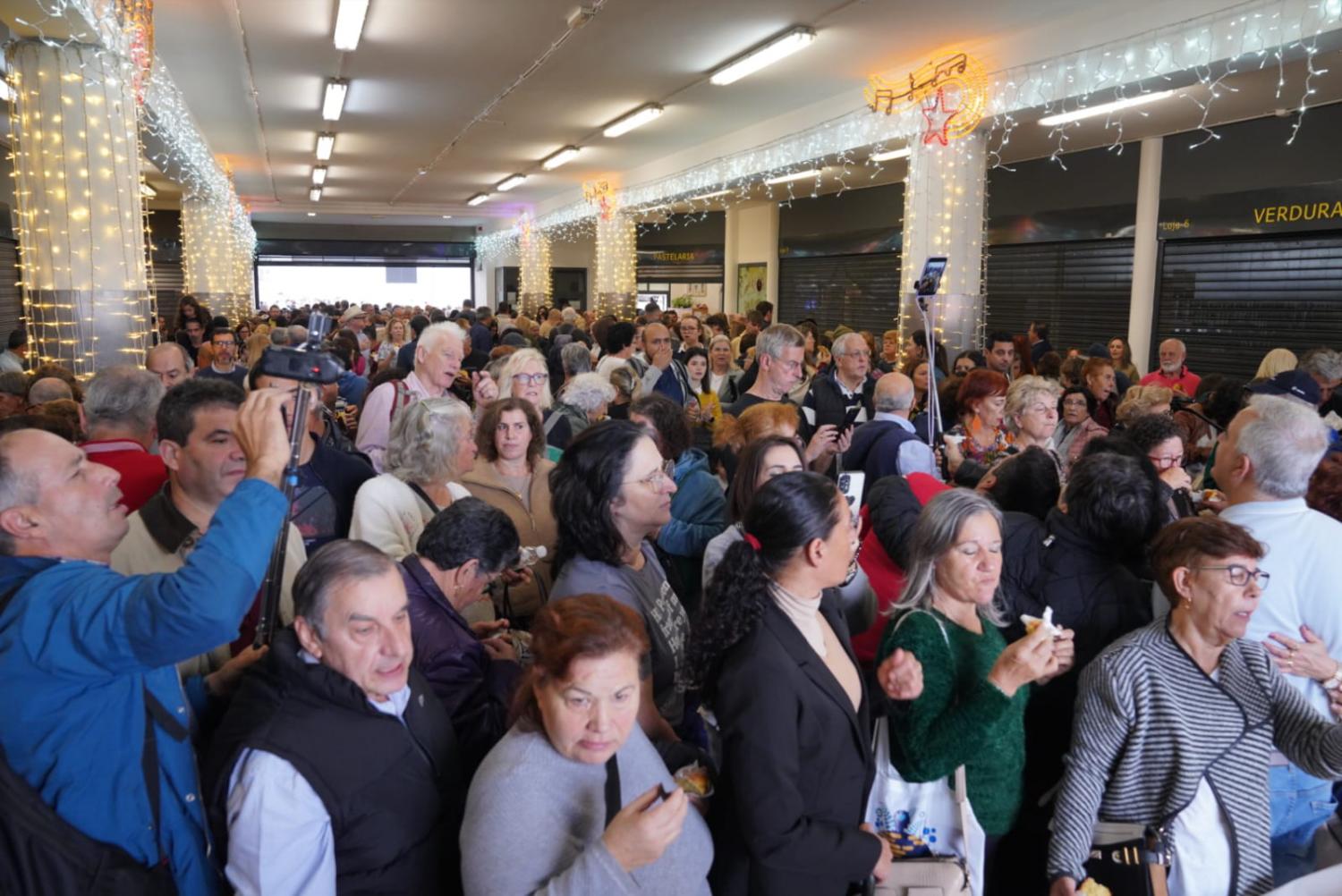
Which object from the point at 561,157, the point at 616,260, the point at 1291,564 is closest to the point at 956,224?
the point at 1291,564

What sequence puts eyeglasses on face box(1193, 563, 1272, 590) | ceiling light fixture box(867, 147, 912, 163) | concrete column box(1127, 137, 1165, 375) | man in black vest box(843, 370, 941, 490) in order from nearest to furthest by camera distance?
eyeglasses on face box(1193, 563, 1272, 590) → man in black vest box(843, 370, 941, 490) → ceiling light fixture box(867, 147, 912, 163) → concrete column box(1127, 137, 1165, 375)

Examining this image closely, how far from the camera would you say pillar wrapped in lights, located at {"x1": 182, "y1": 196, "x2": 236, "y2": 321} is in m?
16.6

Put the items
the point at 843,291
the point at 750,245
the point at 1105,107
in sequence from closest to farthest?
the point at 1105,107, the point at 843,291, the point at 750,245

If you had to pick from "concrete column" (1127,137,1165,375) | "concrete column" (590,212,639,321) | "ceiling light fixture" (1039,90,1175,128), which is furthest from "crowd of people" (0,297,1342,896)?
"concrete column" (590,212,639,321)

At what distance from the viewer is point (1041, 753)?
9.32ft

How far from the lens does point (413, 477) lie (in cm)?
320

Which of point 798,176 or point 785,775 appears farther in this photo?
point 798,176

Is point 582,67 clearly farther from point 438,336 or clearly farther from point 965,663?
point 965,663

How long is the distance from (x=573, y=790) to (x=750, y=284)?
19233 mm

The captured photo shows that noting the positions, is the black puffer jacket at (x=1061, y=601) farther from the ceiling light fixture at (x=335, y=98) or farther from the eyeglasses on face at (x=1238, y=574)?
the ceiling light fixture at (x=335, y=98)

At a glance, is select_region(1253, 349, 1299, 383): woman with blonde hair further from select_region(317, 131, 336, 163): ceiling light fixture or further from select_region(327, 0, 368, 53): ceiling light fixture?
select_region(317, 131, 336, 163): ceiling light fixture

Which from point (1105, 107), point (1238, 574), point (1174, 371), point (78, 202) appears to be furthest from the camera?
point (1105, 107)

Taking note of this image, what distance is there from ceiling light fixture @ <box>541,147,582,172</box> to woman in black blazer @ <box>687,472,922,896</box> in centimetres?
1388

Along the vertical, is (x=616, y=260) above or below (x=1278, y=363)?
above
